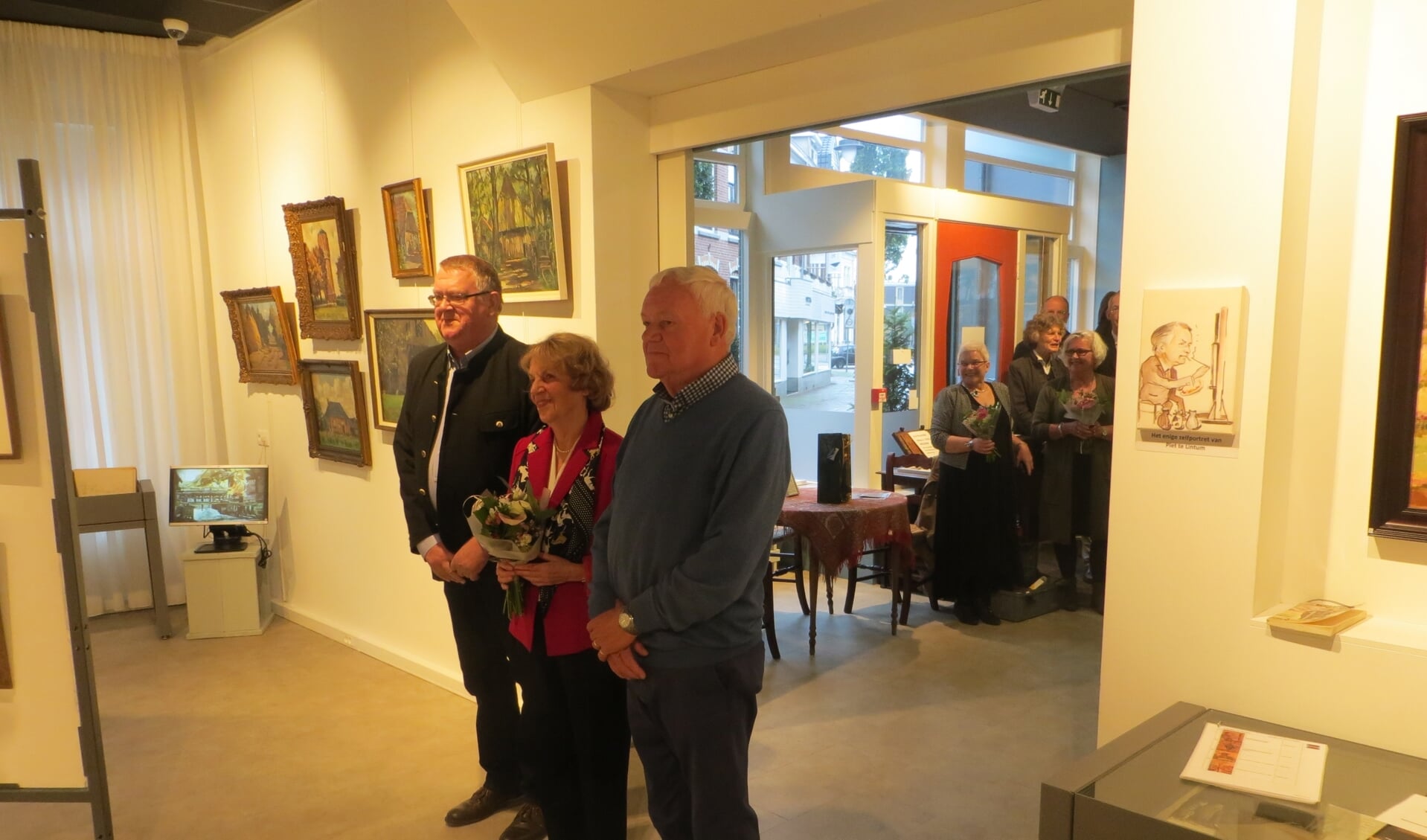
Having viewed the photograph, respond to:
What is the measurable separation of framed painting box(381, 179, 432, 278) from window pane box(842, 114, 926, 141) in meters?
4.12

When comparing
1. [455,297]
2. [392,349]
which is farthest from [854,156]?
[455,297]

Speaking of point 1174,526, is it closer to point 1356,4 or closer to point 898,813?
point 1356,4

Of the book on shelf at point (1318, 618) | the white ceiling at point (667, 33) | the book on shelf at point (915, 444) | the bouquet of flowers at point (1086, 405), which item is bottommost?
the book on shelf at point (915, 444)

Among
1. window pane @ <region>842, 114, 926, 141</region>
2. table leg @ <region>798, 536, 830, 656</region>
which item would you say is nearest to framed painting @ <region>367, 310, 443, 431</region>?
table leg @ <region>798, 536, 830, 656</region>

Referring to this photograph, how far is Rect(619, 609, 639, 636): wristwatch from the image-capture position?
210 cm

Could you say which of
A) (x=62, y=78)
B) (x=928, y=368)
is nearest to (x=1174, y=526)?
(x=928, y=368)

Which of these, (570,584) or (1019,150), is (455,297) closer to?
(570,584)

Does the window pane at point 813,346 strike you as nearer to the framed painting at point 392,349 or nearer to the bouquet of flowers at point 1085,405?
the bouquet of flowers at point 1085,405

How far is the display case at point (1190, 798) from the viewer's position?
1651 millimetres

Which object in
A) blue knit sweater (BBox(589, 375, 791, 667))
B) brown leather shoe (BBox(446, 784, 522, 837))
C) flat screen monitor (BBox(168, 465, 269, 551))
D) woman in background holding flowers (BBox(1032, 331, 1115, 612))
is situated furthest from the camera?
flat screen monitor (BBox(168, 465, 269, 551))

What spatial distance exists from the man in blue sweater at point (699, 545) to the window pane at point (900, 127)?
5.61 m

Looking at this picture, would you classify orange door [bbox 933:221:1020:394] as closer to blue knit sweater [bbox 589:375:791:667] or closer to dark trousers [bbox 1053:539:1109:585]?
dark trousers [bbox 1053:539:1109:585]

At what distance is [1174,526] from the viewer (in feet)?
6.91

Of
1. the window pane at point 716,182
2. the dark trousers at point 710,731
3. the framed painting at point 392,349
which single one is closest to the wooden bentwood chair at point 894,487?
the window pane at point 716,182
